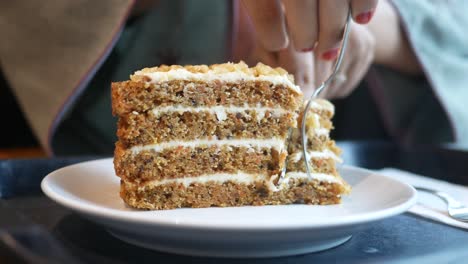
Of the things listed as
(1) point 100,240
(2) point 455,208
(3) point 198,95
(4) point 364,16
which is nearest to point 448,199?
(2) point 455,208

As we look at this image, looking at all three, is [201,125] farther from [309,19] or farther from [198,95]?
[309,19]

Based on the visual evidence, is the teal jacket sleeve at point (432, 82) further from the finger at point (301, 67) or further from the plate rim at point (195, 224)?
the plate rim at point (195, 224)

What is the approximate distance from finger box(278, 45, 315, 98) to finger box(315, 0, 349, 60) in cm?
23

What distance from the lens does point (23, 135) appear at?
175 centimetres

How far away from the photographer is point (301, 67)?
1.15 m

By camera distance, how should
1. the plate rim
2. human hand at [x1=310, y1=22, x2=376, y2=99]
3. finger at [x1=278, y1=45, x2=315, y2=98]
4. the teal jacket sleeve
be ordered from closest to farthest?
the plate rim → finger at [x1=278, y1=45, x2=315, y2=98] → human hand at [x1=310, y1=22, x2=376, y2=99] → the teal jacket sleeve

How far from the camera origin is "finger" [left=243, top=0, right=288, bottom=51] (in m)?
0.97

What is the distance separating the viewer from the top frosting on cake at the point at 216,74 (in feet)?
2.47

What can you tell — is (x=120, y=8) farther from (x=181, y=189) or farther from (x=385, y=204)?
(x=385, y=204)

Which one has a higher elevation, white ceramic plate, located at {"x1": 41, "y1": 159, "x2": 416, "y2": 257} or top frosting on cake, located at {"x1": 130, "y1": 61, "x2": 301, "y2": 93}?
top frosting on cake, located at {"x1": 130, "y1": 61, "x2": 301, "y2": 93}

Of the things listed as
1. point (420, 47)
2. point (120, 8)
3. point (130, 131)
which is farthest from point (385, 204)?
point (420, 47)

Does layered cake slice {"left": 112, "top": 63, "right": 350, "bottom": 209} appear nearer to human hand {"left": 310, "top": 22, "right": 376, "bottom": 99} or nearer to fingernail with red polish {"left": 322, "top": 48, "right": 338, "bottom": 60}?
fingernail with red polish {"left": 322, "top": 48, "right": 338, "bottom": 60}

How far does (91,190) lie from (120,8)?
55 centimetres

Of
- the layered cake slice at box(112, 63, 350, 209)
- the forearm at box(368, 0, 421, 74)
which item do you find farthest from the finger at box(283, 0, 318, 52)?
the forearm at box(368, 0, 421, 74)
